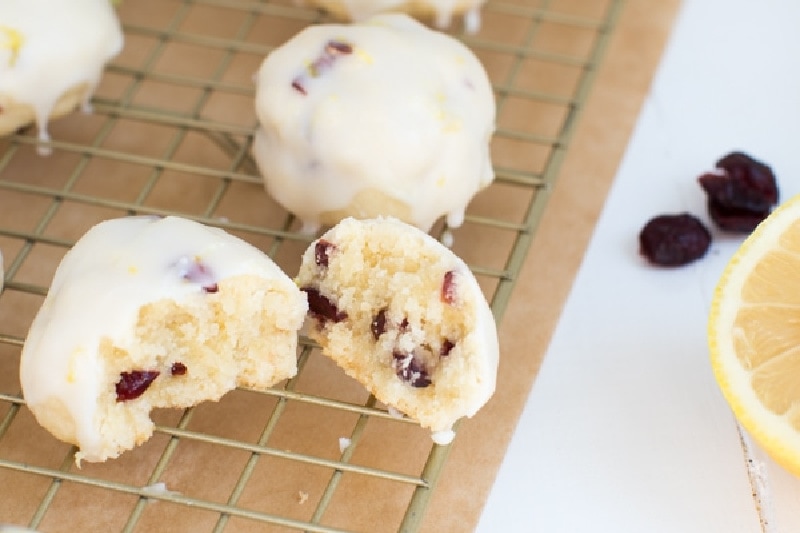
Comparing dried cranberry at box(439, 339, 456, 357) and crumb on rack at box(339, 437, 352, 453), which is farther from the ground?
dried cranberry at box(439, 339, 456, 357)

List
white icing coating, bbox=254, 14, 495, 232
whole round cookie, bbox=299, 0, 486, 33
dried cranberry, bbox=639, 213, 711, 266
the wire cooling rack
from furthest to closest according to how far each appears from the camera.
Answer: whole round cookie, bbox=299, 0, 486, 33 → dried cranberry, bbox=639, 213, 711, 266 → white icing coating, bbox=254, 14, 495, 232 → the wire cooling rack

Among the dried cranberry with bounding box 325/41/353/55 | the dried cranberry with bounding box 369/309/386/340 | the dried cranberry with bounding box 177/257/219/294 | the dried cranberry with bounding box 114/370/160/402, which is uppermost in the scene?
the dried cranberry with bounding box 325/41/353/55

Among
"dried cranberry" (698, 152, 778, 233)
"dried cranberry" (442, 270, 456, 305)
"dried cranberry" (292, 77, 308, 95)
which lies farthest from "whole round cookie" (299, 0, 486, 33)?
"dried cranberry" (442, 270, 456, 305)

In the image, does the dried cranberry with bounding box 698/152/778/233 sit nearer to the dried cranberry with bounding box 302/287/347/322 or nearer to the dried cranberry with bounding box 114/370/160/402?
the dried cranberry with bounding box 302/287/347/322

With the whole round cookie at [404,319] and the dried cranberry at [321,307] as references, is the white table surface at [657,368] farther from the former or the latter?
the dried cranberry at [321,307]

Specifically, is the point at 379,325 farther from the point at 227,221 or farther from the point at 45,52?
the point at 45,52
